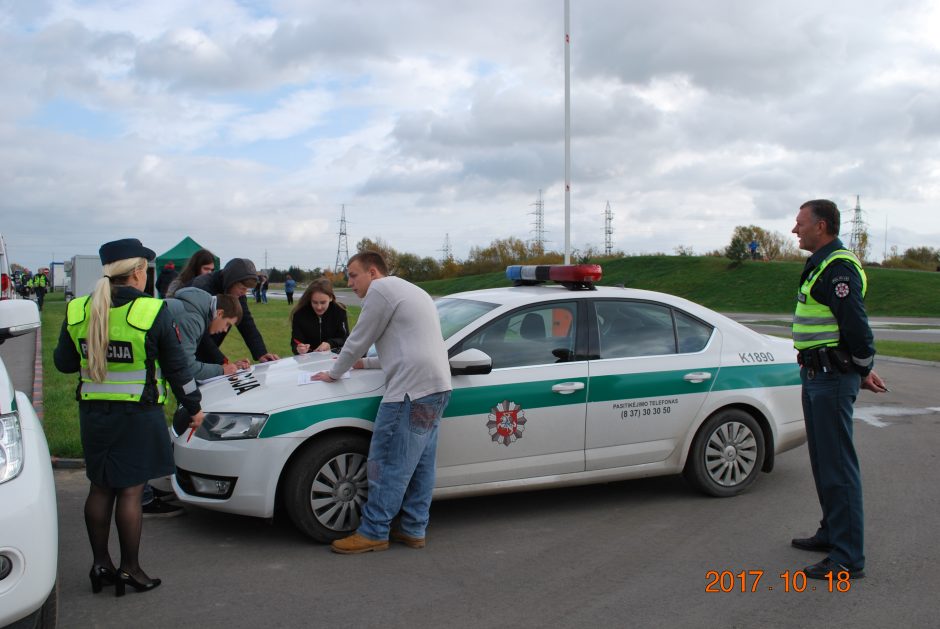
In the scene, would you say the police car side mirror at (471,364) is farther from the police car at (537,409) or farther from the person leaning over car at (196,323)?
the person leaning over car at (196,323)

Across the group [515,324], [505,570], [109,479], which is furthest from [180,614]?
[515,324]

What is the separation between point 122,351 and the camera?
154 inches

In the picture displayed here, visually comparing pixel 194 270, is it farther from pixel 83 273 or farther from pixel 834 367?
pixel 83 273

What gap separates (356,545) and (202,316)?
6.70 feet

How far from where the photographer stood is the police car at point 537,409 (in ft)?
15.6

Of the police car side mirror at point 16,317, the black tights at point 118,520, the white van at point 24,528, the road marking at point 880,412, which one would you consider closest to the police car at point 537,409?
the black tights at point 118,520

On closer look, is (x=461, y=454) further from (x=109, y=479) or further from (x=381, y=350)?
(x=109, y=479)

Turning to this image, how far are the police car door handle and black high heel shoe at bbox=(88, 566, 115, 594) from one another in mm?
2777

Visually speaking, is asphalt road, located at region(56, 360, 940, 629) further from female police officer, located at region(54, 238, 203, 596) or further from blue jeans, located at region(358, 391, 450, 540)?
female police officer, located at region(54, 238, 203, 596)

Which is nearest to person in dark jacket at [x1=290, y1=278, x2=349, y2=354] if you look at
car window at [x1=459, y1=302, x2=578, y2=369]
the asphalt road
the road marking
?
the asphalt road

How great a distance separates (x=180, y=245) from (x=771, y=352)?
2232cm

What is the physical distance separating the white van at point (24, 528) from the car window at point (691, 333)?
4159 mm

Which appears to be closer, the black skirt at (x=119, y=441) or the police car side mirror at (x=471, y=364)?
the black skirt at (x=119, y=441)

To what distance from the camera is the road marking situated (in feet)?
28.9
